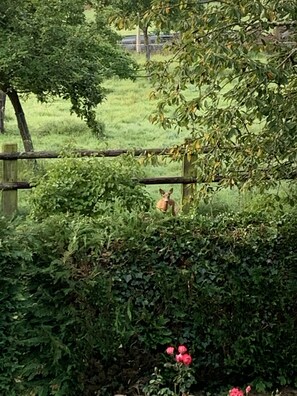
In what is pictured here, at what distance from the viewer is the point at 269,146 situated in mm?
4809

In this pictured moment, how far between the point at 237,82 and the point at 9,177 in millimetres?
5110

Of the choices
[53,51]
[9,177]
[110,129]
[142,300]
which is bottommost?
[110,129]

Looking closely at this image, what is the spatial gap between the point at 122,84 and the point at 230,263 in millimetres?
20341

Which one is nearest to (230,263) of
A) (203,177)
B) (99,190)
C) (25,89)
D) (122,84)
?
(203,177)

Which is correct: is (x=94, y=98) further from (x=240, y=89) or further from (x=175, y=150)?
(x=240, y=89)

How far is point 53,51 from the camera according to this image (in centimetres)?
982

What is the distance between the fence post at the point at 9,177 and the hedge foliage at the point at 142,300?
462 centimetres

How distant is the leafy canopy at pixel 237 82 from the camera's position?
420 centimetres

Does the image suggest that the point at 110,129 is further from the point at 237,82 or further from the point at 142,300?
the point at 142,300

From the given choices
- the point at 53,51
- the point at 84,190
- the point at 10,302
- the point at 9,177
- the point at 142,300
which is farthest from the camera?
the point at 53,51

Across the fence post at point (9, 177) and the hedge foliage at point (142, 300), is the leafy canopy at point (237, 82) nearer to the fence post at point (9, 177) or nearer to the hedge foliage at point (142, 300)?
the hedge foliage at point (142, 300)

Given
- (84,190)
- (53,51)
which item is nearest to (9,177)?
(53,51)

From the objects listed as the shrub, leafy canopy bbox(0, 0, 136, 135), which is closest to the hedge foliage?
the shrub

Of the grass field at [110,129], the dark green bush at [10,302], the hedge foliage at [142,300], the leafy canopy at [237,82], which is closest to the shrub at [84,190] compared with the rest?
the leafy canopy at [237,82]
